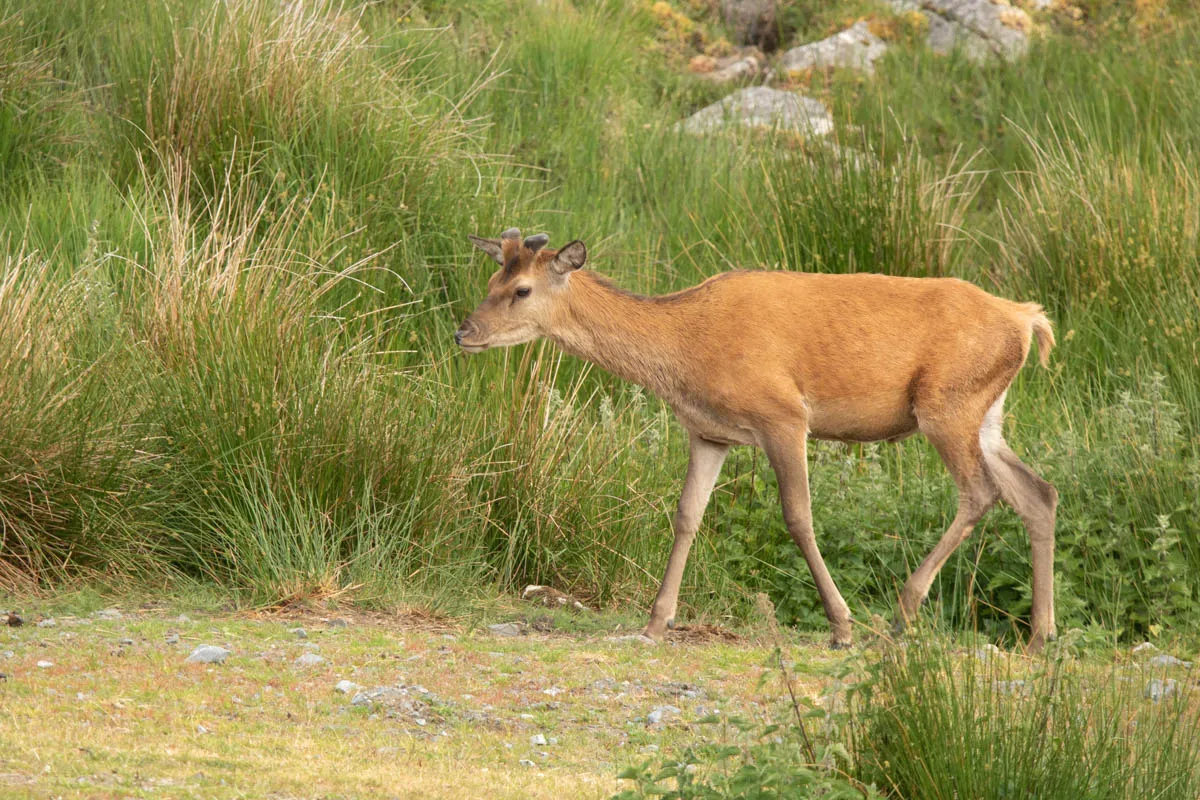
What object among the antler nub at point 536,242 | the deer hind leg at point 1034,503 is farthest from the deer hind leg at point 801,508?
the antler nub at point 536,242

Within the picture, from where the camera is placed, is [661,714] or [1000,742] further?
[661,714]

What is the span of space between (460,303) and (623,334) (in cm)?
384

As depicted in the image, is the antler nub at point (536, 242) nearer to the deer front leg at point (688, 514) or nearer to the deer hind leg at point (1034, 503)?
the deer front leg at point (688, 514)

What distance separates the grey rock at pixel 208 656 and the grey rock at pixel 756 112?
396 inches

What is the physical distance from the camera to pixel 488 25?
54.8 ft

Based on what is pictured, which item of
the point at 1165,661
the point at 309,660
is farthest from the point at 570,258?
the point at 1165,661

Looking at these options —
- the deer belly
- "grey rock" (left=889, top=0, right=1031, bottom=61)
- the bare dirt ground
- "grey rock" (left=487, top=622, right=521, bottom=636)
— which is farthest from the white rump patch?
"grey rock" (left=889, top=0, right=1031, bottom=61)

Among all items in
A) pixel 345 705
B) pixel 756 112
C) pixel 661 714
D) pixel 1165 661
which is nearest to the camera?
pixel 345 705

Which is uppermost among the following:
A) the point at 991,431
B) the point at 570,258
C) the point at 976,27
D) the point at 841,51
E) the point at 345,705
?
the point at 976,27

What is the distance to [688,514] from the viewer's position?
7.98 meters

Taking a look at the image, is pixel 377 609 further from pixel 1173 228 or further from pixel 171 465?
pixel 1173 228

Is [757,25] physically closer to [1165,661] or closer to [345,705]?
[1165,661]

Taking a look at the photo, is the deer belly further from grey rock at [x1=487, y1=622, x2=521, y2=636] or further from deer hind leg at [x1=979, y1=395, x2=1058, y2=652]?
grey rock at [x1=487, y1=622, x2=521, y2=636]

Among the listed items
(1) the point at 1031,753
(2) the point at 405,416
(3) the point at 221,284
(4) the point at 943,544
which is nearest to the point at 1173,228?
(4) the point at 943,544
